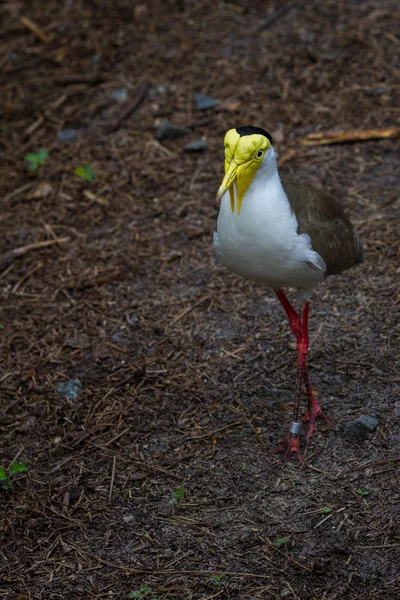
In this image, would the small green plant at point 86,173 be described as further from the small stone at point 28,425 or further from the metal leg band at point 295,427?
the metal leg band at point 295,427

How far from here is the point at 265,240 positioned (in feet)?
12.9

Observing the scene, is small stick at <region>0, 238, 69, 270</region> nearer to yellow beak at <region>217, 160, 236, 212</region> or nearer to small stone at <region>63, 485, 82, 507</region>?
small stone at <region>63, 485, 82, 507</region>

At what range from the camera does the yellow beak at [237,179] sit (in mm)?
3720

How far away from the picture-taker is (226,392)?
4961 mm

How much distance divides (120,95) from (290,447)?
4797mm

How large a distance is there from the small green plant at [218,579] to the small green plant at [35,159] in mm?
4585

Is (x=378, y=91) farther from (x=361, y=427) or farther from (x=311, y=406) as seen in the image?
(x=361, y=427)

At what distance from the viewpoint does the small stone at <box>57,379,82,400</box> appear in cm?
498

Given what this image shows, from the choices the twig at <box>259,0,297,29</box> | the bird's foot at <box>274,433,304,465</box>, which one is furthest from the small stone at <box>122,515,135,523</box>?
the twig at <box>259,0,297,29</box>

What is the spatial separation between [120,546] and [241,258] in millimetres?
1637

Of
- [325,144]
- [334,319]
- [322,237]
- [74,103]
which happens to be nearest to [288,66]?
[325,144]

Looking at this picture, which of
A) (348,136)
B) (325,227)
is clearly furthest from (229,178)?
(348,136)

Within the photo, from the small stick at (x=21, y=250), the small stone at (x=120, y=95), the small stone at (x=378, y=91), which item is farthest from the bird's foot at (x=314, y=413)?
the small stone at (x=120, y=95)

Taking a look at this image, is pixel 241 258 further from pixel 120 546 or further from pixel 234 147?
pixel 120 546
